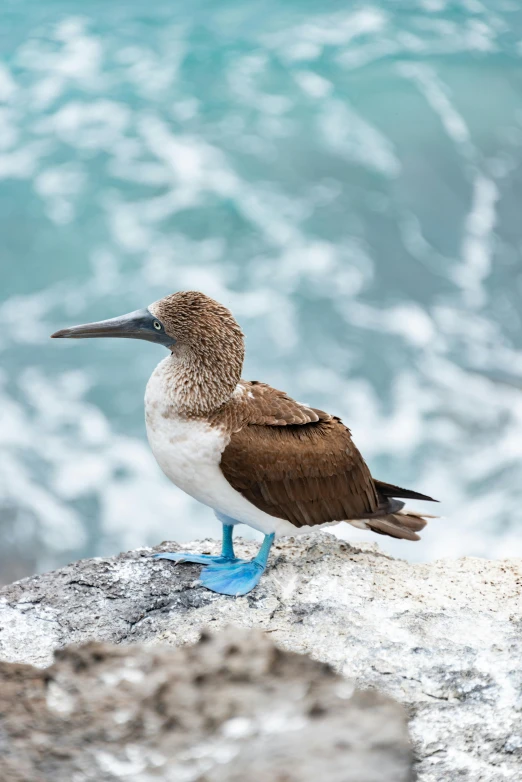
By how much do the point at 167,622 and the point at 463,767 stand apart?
141 centimetres

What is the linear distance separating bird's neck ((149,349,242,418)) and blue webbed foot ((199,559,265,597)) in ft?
2.50

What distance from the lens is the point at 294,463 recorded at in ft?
14.1

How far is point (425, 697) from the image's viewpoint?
11.8 ft

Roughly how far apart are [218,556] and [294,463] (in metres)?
0.71

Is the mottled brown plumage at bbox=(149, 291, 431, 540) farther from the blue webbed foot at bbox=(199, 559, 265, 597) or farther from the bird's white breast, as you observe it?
the blue webbed foot at bbox=(199, 559, 265, 597)

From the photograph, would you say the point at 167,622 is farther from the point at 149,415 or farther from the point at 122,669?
the point at 122,669

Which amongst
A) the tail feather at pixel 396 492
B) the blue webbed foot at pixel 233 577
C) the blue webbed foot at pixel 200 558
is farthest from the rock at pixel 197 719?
the tail feather at pixel 396 492

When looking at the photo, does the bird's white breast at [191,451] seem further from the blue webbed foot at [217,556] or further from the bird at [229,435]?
the blue webbed foot at [217,556]

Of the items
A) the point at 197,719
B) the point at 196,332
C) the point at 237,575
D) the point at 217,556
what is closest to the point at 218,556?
the point at 217,556

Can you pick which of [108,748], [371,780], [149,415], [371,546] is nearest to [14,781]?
[108,748]

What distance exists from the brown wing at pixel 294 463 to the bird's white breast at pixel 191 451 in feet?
0.17

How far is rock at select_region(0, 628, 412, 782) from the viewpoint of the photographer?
2.38 m

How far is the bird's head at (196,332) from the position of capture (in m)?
4.13

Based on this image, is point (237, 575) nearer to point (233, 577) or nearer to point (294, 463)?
point (233, 577)
